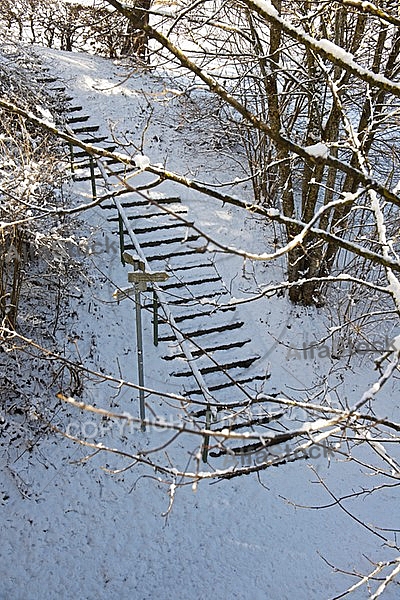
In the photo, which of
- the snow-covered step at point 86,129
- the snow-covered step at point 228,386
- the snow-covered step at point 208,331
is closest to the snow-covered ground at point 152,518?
the snow-covered step at point 228,386

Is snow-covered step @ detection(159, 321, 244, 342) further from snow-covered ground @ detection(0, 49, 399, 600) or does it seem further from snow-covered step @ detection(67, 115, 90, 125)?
snow-covered step @ detection(67, 115, 90, 125)

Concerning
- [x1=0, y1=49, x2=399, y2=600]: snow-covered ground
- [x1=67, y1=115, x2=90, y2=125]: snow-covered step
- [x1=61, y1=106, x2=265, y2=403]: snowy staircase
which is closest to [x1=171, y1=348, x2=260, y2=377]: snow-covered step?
[x1=61, y1=106, x2=265, y2=403]: snowy staircase

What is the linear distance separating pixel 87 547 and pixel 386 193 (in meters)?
4.75

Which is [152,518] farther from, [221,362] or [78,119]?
[78,119]

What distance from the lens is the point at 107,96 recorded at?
11891mm

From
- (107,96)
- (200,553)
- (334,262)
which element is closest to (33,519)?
(200,553)

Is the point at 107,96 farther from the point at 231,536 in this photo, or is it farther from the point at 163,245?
the point at 231,536

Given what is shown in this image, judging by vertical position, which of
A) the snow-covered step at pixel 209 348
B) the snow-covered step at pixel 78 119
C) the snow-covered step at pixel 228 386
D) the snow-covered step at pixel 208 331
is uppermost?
the snow-covered step at pixel 78 119

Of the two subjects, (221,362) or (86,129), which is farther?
(86,129)

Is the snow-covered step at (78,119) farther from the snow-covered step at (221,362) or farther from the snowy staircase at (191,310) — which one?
the snow-covered step at (221,362)

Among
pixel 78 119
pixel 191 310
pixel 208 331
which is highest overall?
pixel 78 119

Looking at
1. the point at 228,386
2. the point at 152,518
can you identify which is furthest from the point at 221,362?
the point at 152,518

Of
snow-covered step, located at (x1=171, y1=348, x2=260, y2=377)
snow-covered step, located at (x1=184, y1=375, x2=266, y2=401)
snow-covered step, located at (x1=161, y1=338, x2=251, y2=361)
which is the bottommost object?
snow-covered step, located at (x1=184, y1=375, x2=266, y2=401)

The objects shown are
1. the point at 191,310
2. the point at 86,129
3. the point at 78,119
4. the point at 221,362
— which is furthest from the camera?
the point at 78,119
